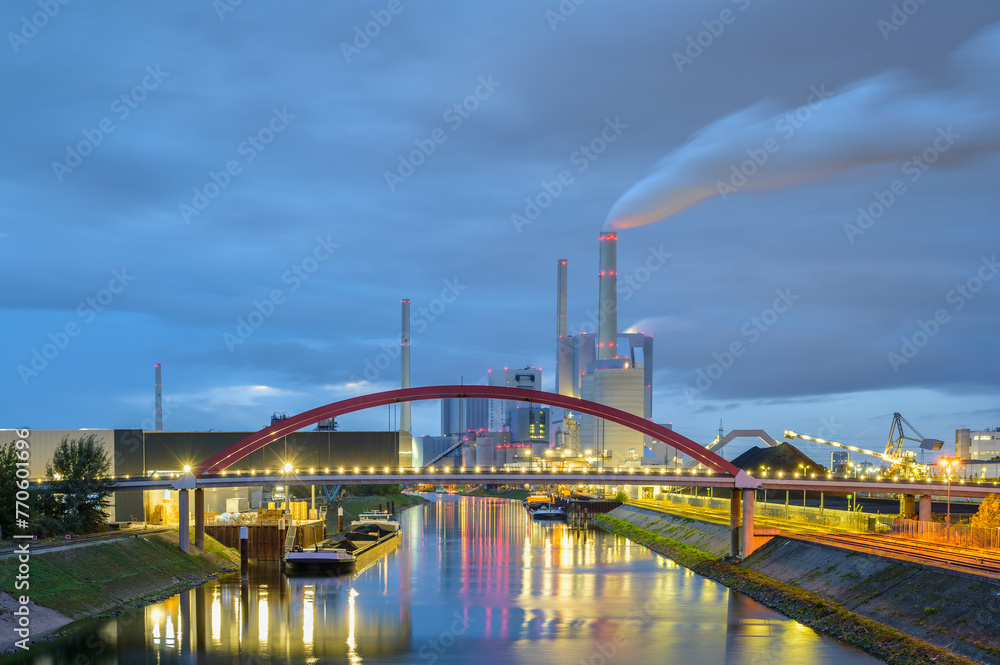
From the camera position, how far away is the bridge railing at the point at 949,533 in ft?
179

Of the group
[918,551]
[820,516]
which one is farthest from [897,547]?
[820,516]

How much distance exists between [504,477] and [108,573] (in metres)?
26.1

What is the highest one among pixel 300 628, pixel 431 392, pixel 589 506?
pixel 431 392

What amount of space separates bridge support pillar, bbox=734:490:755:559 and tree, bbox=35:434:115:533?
44181mm

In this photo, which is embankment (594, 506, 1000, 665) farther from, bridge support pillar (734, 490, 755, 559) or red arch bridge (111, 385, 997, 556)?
red arch bridge (111, 385, 997, 556)

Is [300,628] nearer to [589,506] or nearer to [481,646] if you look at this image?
[481,646]

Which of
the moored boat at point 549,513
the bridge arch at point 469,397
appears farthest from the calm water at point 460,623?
the moored boat at point 549,513

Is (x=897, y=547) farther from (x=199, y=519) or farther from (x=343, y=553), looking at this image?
(x=199, y=519)

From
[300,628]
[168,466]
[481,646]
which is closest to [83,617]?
[300,628]

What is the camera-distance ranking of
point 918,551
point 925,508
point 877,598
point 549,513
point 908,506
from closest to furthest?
point 877,598, point 918,551, point 925,508, point 908,506, point 549,513

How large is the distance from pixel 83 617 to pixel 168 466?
60864 millimetres

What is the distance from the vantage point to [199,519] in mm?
67625

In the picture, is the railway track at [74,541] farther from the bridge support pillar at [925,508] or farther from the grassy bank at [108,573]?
the bridge support pillar at [925,508]

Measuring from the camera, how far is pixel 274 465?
10625cm
